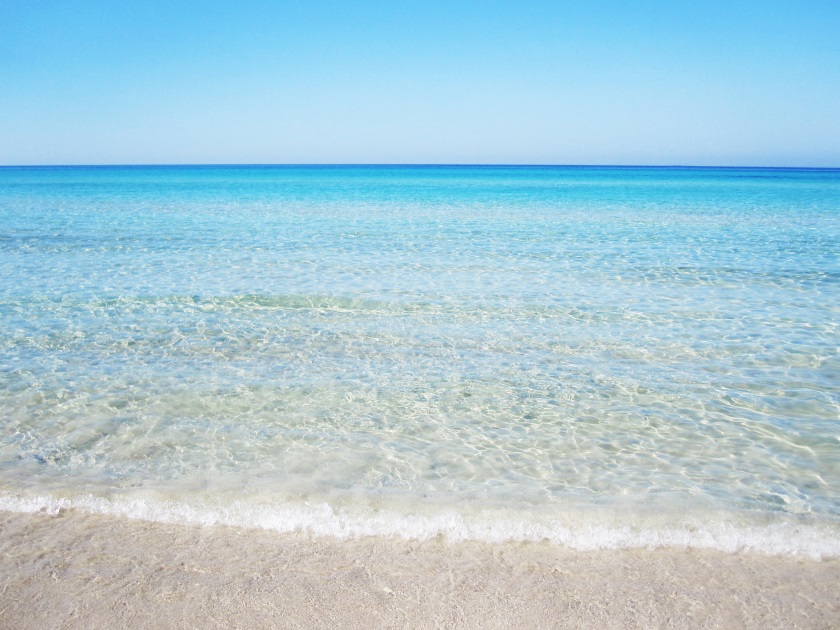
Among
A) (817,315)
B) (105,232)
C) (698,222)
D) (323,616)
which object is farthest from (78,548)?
(698,222)

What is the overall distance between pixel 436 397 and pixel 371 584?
277 centimetres

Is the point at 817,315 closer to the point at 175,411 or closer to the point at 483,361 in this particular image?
the point at 483,361

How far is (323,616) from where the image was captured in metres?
3.12

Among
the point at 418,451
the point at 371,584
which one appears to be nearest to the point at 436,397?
the point at 418,451

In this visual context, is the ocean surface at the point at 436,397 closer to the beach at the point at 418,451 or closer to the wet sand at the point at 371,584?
the beach at the point at 418,451

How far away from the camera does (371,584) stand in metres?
3.36

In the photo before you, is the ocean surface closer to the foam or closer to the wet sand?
the foam

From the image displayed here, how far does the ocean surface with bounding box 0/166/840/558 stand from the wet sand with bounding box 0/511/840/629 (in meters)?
0.19

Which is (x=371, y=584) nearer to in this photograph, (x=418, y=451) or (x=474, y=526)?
(x=474, y=526)

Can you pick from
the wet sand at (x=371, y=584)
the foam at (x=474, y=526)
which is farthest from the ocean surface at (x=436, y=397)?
the wet sand at (x=371, y=584)

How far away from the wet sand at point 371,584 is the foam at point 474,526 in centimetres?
9

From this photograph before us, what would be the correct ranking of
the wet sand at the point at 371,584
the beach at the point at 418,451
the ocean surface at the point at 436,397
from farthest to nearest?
the ocean surface at the point at 436,397, the beach at the point at 418,451, the wet sand at the point at 371,584

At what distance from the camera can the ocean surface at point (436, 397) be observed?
412 centimetres

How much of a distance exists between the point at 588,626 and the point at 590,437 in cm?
230
